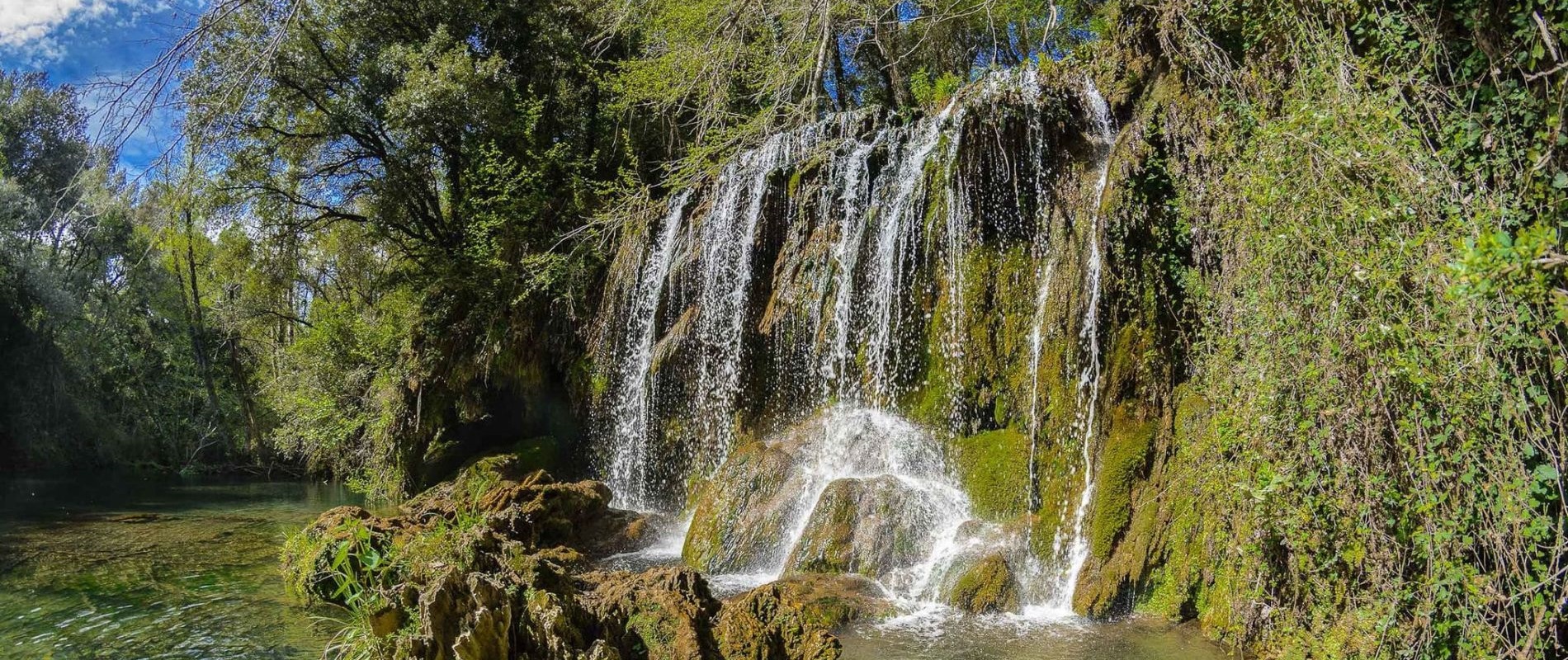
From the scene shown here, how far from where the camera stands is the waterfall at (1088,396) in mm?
6207

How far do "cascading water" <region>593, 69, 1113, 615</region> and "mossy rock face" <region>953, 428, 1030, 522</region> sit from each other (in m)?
0.11

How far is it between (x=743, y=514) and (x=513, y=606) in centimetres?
400

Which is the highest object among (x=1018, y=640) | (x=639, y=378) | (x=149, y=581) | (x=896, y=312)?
(x=896, y=312)

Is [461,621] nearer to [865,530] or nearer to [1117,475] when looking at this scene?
[865,530]

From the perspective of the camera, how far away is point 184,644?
5.30 meters

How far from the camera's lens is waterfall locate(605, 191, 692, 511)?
1084 cm

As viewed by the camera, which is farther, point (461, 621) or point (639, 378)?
point (639, 378)

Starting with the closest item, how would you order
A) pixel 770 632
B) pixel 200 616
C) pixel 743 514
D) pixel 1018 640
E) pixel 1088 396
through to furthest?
pixel 770 632
pixel 1018 640
pixel 200 616
pixel 1088 396
pixel 743 514

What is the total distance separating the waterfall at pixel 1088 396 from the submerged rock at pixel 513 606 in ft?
8.66

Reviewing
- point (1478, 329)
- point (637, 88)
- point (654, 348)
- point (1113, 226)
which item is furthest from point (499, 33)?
point (1478, 329)

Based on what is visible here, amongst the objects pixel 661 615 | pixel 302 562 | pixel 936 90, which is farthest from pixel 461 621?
pixel 936 90

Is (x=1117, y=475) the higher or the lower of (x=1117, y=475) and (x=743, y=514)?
the higher

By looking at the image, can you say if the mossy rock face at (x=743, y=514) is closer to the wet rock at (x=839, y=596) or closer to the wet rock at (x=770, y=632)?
the wet rock at (x=839, y=596)

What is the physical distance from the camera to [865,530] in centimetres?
688
